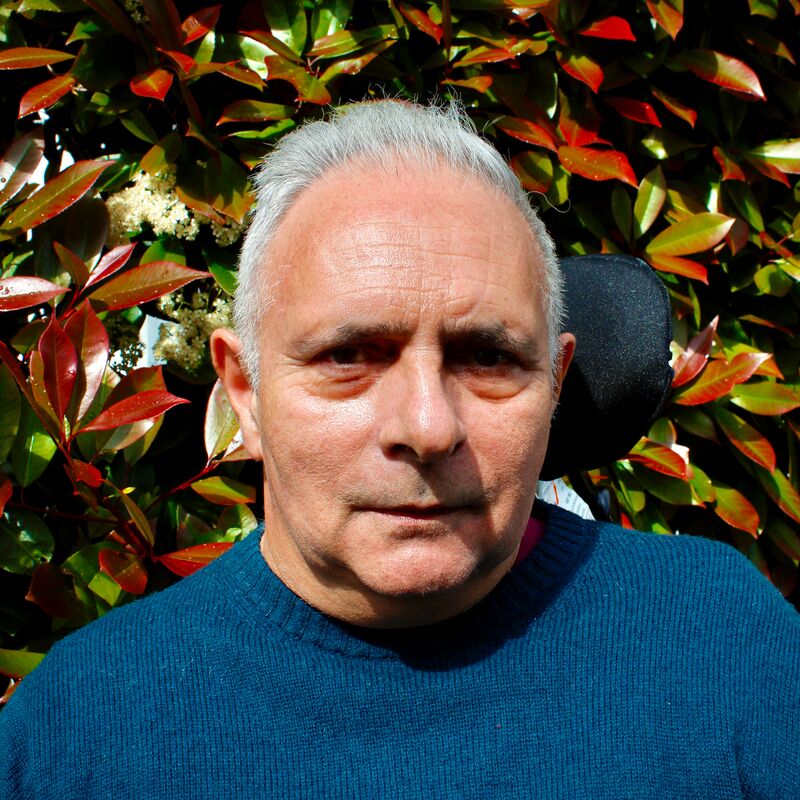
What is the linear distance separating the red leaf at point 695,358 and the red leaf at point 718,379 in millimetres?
36

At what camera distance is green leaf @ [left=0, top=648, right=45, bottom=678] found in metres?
1.65

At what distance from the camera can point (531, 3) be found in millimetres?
1883

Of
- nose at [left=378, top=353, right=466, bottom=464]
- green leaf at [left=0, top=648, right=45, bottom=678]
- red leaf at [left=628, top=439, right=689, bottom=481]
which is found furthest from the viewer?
red leaf at [left=628, top=439, right=689, bottom=481]

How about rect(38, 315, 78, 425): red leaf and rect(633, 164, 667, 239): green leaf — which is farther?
rect(633, 164, 667, 239): green leaf

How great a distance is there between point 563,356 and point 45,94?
108 cm

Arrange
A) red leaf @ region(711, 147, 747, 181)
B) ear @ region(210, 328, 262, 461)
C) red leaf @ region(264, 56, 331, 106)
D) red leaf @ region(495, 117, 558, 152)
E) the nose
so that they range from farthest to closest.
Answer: red leaf @ region(711, 147, 747, 181) < red leaf @ region(495, 117, 558, 152) < red leaf @ region(264, 56, 331, 106) < ear @ region(210, 328, 262, 461) < the nose

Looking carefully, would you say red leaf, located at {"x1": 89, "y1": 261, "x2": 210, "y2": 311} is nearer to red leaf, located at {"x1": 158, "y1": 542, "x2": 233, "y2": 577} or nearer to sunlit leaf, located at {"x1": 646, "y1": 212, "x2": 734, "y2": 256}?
red leaf, located at {"x1": 158, "y1": 542, "x2": 233, "y2": 577}

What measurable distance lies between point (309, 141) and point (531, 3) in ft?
2.25

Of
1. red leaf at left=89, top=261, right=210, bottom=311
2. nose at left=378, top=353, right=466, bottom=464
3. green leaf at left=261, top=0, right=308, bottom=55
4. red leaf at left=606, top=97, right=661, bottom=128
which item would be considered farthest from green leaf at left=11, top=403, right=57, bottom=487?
red leaf at left=606, top=97, right=661, bottom=128

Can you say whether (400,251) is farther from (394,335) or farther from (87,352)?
(87,352)

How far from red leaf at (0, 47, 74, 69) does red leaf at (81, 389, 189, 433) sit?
654mm

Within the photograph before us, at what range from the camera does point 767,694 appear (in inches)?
58.6

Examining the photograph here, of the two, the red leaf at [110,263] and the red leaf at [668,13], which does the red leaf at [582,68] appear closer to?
the red leaf at [668,13]

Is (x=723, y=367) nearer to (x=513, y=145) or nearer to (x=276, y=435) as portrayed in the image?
(x=513, y=145)
